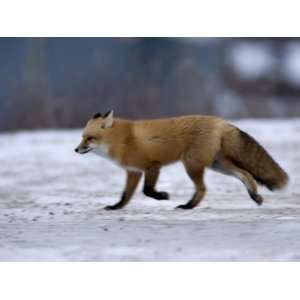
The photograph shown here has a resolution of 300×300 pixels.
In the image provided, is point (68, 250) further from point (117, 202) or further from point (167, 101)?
point (167, 101)

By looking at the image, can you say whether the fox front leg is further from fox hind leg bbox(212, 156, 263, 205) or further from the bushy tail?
the bushy tail

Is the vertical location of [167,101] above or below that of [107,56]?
below

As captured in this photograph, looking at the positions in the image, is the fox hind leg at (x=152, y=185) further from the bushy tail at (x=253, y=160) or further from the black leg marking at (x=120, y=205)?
the bushy tail at (x=253, y=160)

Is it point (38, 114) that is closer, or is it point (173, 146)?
point (173, 146)

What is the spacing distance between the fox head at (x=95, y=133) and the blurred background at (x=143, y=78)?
54.2 inches

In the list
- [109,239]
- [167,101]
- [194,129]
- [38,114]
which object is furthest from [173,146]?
[38,114]

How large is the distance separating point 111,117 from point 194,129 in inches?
29.9

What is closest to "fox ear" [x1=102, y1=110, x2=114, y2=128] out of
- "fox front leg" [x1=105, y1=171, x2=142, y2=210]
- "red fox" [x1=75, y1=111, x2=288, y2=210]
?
"red fox" [x1=75, y1=111, x2=288, y2=210]

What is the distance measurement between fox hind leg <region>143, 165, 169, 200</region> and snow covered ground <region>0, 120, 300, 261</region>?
163 mm

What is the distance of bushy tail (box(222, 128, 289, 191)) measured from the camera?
6.75 m

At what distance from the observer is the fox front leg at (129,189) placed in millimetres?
6973

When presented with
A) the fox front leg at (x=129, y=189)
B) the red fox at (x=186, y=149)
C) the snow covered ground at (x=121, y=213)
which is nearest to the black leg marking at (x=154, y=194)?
the red fox at (x=186, y=149)

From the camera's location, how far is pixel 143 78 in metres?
8.81

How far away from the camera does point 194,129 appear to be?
6762mm
